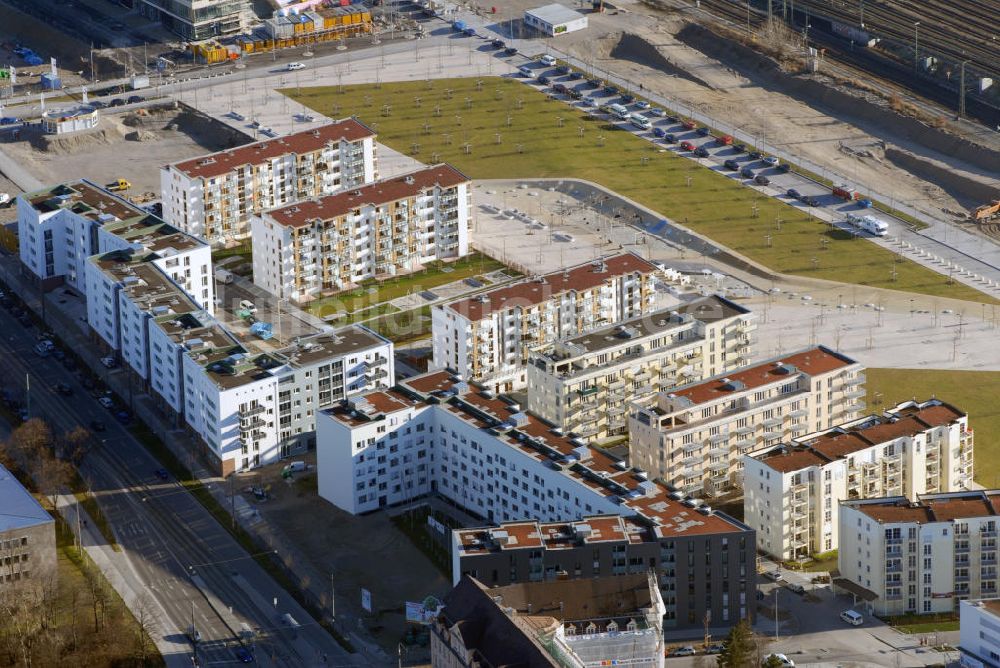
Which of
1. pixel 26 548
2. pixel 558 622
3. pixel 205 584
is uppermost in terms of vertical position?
pixel 558 622

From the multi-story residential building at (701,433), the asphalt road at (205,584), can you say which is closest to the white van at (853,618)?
the multi-story residential building at (701,433)

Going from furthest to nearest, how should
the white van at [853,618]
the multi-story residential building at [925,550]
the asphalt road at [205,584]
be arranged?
the multi-story residential building at [925,550], the white van at [853,618], the asphalt road at [205,584]

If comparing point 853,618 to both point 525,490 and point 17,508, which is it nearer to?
point 525,490

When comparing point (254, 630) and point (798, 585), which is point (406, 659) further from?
point (798, 585)

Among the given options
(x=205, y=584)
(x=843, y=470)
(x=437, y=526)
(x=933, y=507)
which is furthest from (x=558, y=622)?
(x=843, y=470)

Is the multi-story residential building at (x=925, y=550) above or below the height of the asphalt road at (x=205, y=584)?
above

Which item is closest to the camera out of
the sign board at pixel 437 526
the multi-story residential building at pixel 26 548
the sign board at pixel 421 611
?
the sign board at pixel 421 611

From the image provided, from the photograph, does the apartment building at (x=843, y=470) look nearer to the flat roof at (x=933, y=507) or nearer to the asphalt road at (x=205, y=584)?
the flat roof at (x=933, y=507)
